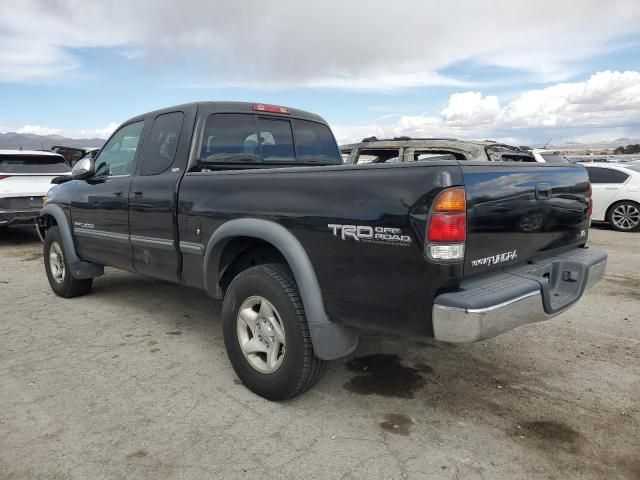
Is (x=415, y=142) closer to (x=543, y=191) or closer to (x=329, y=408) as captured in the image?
(x=543, y=191)

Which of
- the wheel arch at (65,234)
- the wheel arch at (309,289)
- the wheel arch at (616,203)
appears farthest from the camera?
the wheel arch at (616,203)

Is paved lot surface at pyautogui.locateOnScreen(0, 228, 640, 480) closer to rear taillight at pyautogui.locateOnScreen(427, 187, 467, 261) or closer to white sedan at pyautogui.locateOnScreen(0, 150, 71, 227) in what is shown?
rear taillight at pyautogui.locateOnScreen(427, 187, 467, 261)

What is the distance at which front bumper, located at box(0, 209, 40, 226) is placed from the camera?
29.2ft

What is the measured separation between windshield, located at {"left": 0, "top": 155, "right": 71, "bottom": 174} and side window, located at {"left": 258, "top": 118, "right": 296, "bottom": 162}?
700 cm

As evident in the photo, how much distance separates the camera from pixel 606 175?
35.9 feet

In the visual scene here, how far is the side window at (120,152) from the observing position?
14.7 ft

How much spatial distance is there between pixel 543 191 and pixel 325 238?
1293mm

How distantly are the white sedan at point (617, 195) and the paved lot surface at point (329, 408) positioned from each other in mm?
6941

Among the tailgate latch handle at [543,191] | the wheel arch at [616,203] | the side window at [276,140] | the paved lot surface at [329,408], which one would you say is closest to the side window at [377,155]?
the side window at [276,140]

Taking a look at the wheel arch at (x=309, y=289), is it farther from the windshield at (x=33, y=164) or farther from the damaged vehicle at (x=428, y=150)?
the windshield at (x=33, y=164)

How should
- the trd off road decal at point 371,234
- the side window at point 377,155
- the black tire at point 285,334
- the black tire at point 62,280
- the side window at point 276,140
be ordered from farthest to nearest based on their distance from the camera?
the side window at point 377,155 < the black tire at point 62,280 < the side window at point 276,140 < the black tire at point 285,334 < the trd off road decal at point 371,234

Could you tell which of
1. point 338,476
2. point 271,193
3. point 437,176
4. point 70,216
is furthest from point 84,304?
point 437,176

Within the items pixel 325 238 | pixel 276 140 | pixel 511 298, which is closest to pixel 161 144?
pixel 276 140

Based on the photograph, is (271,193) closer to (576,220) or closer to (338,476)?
(338,476)
